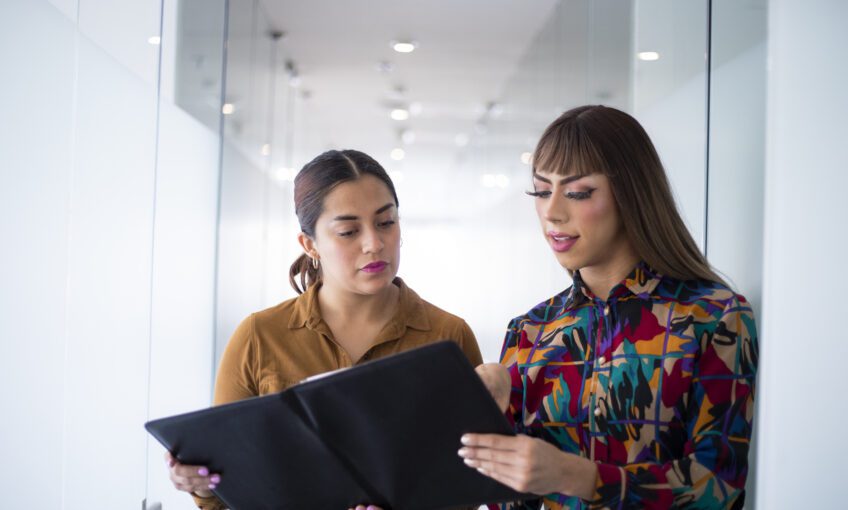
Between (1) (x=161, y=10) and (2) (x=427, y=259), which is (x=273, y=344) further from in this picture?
(2) (x=427, y=259)

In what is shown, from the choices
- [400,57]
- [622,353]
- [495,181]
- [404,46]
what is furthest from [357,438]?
[495,181]

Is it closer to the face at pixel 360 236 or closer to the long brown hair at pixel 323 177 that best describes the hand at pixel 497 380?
the face at pixel 360 236

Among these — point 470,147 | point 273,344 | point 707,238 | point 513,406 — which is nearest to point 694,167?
point 707,238

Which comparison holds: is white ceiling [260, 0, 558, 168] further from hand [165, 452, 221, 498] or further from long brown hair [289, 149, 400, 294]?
hand [165, 452, 221, 498]

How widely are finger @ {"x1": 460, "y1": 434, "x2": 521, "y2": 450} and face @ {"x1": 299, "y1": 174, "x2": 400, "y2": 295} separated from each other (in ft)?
2.11

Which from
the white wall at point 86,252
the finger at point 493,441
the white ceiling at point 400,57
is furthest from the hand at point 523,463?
the white ceiling at point 400,57

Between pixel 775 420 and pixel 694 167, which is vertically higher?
pixel 694 167

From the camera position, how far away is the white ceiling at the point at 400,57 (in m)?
5.68

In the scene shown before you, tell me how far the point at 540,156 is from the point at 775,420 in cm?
94

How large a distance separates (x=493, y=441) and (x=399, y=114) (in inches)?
312

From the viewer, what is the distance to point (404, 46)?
6504 mm

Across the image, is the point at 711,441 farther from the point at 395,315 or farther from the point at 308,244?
the point at 308,244

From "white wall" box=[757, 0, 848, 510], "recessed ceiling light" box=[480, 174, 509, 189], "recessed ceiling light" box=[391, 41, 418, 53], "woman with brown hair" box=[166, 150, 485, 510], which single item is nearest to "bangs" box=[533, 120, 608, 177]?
"woman with brown hair" box=[166, 150, 485, 510]

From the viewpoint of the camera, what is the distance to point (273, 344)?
1933 mm
